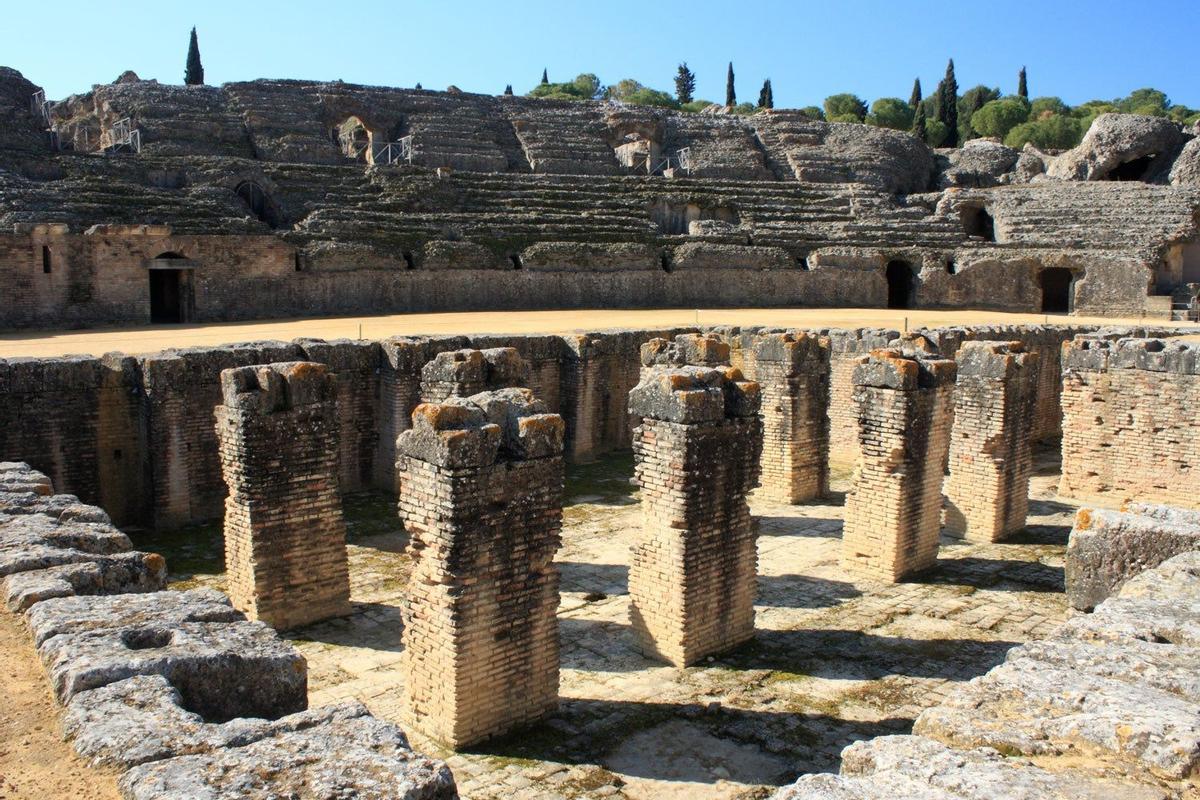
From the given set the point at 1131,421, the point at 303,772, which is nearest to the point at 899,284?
the point at 1131,421

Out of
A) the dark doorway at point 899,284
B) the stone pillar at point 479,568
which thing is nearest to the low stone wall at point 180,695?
the stone pillar at point 479,568

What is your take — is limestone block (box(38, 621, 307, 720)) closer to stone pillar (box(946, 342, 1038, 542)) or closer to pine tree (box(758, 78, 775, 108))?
stone pillar (box(946, 342, 1038, 542))

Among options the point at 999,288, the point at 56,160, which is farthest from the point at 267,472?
the point at 999,288

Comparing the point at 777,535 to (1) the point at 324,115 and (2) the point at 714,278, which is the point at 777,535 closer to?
(2) the point at 714,278

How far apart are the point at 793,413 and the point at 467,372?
17.5 ft

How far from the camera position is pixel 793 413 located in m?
15.1

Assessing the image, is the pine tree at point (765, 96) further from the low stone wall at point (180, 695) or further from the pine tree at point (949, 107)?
the low stone wall at point (180, 695)

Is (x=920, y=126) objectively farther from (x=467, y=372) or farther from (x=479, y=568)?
(x=479, y=568)

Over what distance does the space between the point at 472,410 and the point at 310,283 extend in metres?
20.5

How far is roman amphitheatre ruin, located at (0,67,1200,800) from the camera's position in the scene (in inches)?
183

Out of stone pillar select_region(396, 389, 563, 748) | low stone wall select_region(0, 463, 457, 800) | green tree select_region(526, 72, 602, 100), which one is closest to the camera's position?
low stone wall select_region(0, 463, 457, 800)

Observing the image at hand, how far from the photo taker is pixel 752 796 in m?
7.10

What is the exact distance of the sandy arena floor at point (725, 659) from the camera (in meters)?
7.51

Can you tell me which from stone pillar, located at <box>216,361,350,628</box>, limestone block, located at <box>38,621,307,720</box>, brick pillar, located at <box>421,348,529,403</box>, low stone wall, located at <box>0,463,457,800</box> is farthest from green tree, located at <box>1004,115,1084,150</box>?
limestone block, located at <box>38,621,307,720</box>
